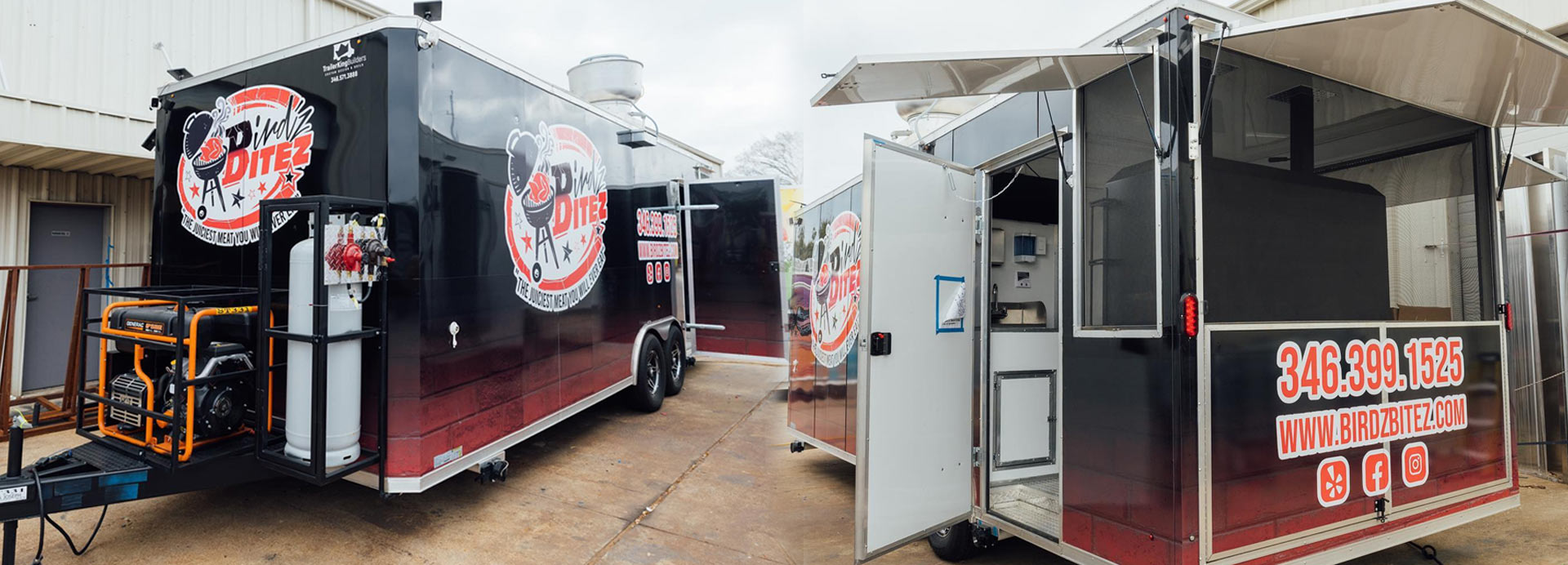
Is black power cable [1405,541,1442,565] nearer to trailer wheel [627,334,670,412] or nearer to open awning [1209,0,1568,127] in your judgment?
open awning [1209,0,1568,127]

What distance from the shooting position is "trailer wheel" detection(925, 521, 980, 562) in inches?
140

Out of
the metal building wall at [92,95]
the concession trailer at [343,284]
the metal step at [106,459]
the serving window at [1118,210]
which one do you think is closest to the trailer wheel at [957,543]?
the serving window at [1118,210]

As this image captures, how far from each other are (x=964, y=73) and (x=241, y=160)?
11.8 feet

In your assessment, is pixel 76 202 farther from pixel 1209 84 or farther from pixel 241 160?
pixel 1209 84

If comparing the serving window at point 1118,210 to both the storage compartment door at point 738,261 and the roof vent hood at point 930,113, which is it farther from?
the storage compartment door at point 738,261

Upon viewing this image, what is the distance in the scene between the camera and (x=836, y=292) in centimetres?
504

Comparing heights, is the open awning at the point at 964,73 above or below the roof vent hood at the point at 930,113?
below

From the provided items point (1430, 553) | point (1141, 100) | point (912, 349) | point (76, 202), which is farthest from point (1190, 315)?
point (76, 202)

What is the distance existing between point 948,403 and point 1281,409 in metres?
1.25

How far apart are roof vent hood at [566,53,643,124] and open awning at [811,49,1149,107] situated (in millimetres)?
4055

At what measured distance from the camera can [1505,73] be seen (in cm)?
284

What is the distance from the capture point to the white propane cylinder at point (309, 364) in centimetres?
309

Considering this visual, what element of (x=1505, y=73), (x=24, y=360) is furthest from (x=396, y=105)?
(x=24, y=360)

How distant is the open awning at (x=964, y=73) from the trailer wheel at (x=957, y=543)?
202 centimetres
